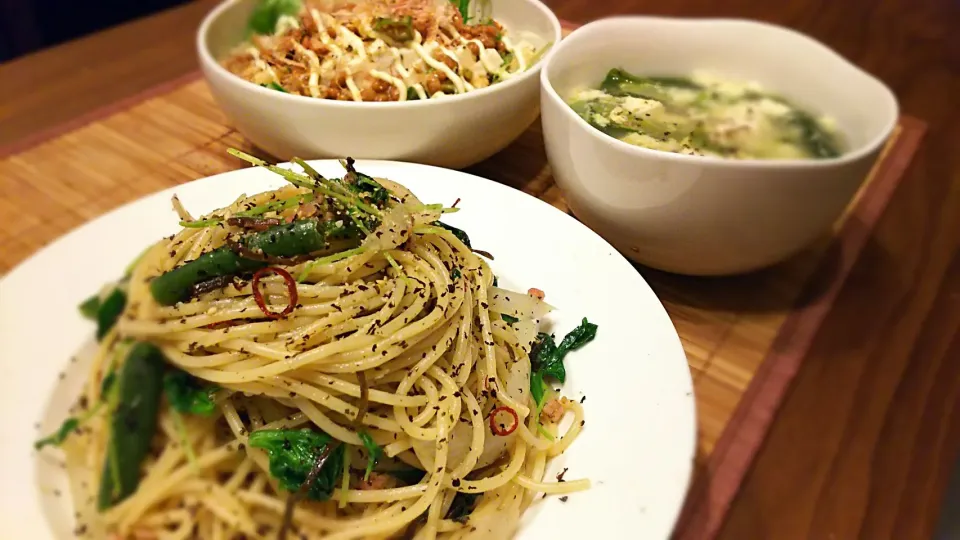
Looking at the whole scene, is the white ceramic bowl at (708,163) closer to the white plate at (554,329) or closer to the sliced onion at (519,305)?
the white plate at (554,329)

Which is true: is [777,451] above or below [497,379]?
below

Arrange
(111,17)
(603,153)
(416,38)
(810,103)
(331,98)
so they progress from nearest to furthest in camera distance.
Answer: (603,153) → (810,103) → (331,98) → (416,38) → (111,17)

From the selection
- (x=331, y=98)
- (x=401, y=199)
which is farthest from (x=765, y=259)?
(x=331, y=98)

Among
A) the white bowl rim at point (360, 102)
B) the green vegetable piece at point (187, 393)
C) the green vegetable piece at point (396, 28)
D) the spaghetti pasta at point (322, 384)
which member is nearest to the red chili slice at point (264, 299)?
the spaghetti pasta at point (322, 384)

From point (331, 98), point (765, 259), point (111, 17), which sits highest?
point (331, 98)

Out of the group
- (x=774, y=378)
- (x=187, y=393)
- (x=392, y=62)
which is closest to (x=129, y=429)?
(x=187, y=393)

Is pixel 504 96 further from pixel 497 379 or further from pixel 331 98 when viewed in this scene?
pixel 497 379
